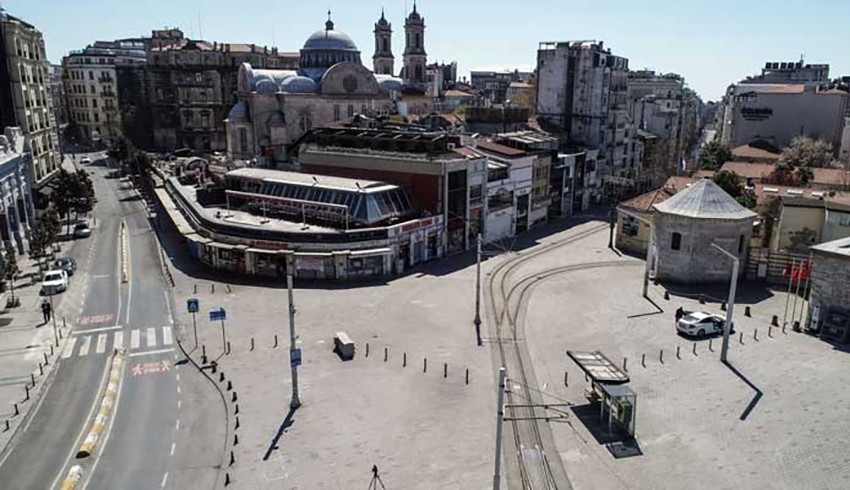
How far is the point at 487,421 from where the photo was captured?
29672 mm

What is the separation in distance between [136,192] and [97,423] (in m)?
74.5

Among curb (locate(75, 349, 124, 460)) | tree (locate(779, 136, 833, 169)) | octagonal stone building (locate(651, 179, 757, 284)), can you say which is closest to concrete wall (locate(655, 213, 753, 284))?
octagonal stone building (locate(651, 179, 757, 284))

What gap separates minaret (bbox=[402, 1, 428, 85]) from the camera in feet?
421

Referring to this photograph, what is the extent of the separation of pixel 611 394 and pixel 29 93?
75248 millimetres

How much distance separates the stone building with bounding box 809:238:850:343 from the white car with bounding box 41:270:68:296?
54.5 meters

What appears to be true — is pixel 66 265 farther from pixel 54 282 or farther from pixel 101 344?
pixel 101 344

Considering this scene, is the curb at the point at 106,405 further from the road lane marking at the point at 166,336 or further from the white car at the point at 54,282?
the white car at the point at 54,282

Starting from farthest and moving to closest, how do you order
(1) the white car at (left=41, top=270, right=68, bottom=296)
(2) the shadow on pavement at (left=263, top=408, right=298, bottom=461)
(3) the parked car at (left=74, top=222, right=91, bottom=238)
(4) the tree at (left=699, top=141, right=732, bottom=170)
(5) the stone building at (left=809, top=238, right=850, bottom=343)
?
(4) the tree at (left=699, top=141, right=732, bottom=170), (3) the parked car at (left=74, top=222, right=91, bottom=238), (1) the white car at (left=41, top=270, right=68, bottom=296), (5) the stone building at (left=809, top=238, right=850, bottom=343), (2) the shadow on pavement at (left=263, top=408, right=298, bottom=461)

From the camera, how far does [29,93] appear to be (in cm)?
7369

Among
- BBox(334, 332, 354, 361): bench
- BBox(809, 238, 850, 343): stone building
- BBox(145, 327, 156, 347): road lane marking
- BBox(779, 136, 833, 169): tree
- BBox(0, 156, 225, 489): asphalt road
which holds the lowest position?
BBox(0, 156, 225, 489): asphalt road

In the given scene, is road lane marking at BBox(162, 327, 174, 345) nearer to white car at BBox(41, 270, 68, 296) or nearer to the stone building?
white car at BBox(41, 270, 68, 296)

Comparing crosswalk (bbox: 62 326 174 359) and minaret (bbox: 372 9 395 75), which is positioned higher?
minaret (bbox: 372 9 395 75)

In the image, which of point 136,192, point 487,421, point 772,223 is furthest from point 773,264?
point 136,192

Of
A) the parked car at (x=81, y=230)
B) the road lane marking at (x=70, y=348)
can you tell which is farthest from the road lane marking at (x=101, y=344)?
the parked car at (x=81, y=230)
